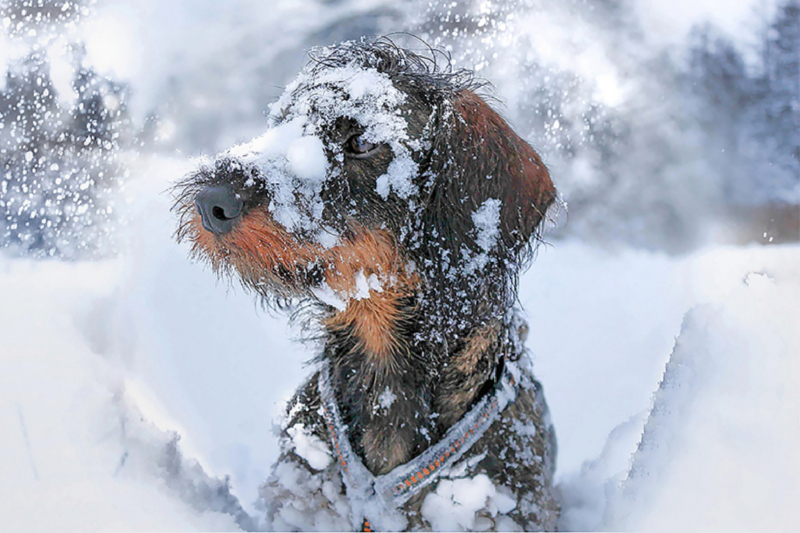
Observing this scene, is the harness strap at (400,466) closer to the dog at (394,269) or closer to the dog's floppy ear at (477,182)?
the dog at (394,269)

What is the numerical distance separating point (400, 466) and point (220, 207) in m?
1.10

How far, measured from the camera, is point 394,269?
1.79 metres

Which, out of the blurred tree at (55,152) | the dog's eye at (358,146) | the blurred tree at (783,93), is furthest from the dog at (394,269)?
the blurred tree at (783,93)

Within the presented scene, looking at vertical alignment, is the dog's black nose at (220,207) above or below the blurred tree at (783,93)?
below

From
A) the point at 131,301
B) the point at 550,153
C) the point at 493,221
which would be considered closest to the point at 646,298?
the point at 550,153

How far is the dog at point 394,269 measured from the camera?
164 centimetres

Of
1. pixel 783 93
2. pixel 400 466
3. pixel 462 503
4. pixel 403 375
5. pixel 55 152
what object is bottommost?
pixel 462 503

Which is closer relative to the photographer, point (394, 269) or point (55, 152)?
point (394, 269)

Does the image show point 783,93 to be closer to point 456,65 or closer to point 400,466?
point 456,65

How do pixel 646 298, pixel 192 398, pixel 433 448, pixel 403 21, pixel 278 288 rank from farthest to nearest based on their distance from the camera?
pixel 646 298 < pixel 192 398 < pixel 403 21 < pixel 433 448 < pixel 278 288

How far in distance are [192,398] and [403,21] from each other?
2185mm

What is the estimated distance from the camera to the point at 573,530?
223cm

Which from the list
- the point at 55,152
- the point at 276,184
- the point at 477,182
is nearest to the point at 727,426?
the point at 477,182

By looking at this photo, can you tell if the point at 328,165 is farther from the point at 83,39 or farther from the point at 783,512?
the point at 783,512
